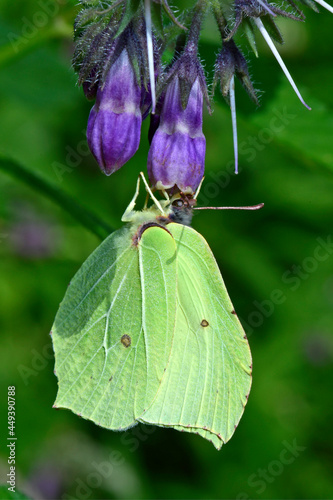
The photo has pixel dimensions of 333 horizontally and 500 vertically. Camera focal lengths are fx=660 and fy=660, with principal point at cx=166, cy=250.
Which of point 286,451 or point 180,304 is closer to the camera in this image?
point 180,304

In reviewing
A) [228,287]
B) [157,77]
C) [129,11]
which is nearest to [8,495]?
[157,77]

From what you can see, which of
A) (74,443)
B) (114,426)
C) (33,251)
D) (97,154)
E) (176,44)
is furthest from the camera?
(33,251)

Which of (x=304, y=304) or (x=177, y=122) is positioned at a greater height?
(x=177, y=122)

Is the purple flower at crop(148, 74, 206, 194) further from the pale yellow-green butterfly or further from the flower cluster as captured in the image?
the pale yellow-green butterfly

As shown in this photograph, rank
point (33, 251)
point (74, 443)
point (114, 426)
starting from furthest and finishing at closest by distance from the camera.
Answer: point (33, 251) < point (74, 443) < point (114, 426)

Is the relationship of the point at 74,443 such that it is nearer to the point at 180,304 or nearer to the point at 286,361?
the point at 286,361

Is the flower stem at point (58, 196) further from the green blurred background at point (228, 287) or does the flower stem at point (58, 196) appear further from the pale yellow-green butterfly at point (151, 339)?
the green blurred background at point (228, 287)

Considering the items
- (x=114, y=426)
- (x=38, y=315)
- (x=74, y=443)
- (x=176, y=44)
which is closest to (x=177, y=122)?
(x=176, y=44)
